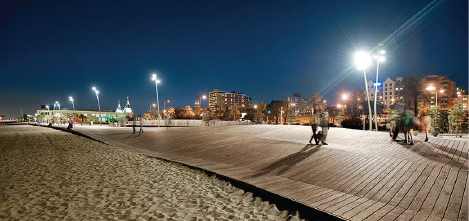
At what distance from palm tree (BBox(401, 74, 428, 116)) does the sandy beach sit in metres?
58.7

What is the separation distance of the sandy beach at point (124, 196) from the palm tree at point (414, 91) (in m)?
58.7

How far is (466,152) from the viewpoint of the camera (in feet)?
26.3

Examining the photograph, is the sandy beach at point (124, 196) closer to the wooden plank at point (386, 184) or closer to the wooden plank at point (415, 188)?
the wooden plank at point (386, 184)

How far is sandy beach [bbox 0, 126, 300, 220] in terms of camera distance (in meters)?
4.54

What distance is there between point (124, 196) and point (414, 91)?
202ft

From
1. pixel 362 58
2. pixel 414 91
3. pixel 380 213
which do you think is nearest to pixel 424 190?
pixel 380 213

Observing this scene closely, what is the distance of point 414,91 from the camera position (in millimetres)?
48719

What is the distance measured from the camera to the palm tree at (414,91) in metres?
48.7

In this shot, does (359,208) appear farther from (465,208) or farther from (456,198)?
(456,198)

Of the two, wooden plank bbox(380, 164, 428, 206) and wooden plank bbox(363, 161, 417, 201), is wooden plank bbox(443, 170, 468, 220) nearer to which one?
wooden plank bbox(380, 164, 428, 206)

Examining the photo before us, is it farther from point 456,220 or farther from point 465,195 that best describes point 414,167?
point 456,220

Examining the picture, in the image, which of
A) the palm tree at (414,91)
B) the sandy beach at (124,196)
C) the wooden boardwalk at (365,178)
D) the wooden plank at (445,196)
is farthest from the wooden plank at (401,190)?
the palm tree at (414,91)

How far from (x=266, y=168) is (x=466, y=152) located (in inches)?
294

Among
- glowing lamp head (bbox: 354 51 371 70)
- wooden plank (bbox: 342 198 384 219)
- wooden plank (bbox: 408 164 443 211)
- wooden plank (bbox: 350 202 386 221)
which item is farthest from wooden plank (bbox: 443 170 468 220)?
glowing lamp head (bbox: 354 51 371 70)
